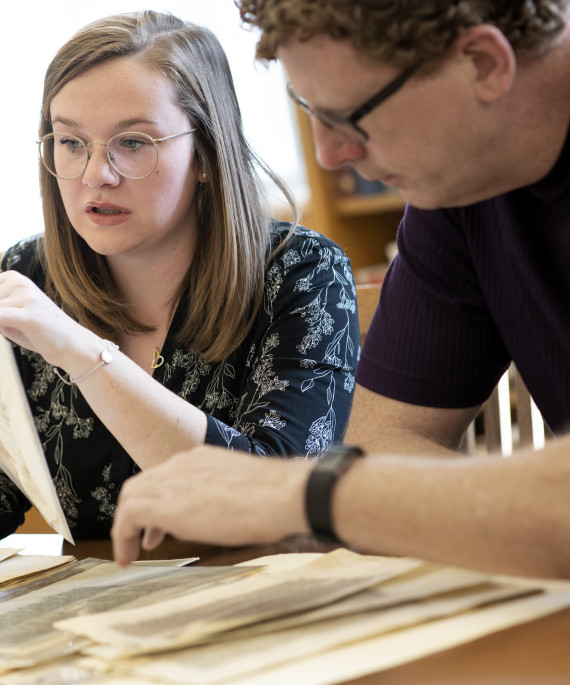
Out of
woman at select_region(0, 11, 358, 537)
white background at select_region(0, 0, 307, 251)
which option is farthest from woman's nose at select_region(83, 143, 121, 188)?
white background at select_region(0, 0, 307, 251)

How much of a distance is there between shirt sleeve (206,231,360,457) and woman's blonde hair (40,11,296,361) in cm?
5

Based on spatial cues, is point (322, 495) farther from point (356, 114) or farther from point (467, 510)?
point (356, 114)

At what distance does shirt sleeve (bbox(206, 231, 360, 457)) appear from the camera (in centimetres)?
138

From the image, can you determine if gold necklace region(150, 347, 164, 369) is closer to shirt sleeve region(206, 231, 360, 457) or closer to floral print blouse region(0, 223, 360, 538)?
floral print blouse region(0, 223, 360, 538)

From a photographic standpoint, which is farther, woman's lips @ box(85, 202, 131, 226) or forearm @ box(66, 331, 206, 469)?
woman's lips @ box(85, 202, 131, 226)

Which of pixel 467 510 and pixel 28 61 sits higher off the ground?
pixel 28 61

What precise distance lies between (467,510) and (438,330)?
1.72ft

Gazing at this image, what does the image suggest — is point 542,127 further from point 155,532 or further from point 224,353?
point 224,353

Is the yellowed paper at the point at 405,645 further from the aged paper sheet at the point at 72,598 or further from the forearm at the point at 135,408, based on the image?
the forearm at the point at 135,408

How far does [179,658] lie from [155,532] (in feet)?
0.50

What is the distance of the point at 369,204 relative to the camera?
3906 mm

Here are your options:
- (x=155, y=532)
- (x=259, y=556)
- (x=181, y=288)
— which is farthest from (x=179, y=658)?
(x=181, y=288)

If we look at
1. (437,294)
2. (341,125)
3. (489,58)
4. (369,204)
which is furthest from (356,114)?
(369,204)

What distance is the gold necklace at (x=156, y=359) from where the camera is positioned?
1.55m
